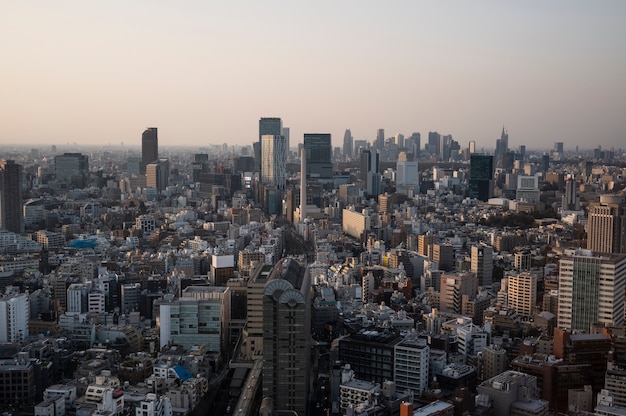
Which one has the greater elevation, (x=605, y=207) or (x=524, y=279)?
(x=605, y=207)

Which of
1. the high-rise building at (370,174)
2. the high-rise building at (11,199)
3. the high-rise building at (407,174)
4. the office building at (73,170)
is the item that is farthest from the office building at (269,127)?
the high-rise building at (11,199)

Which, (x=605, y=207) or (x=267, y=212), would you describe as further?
(x=267, y=212)

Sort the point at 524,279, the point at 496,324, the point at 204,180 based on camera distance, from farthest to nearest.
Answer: the point at 204,180 < the point at 524,279 < the point at 496,324

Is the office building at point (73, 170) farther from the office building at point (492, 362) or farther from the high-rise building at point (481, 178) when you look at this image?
the office building at point (492, 362)

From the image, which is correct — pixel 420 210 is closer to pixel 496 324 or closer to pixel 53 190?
pixel 53 190

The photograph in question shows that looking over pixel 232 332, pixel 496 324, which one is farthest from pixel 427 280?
pixel 232 332

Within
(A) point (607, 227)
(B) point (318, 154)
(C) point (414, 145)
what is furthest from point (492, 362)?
(C) point (414, 145)

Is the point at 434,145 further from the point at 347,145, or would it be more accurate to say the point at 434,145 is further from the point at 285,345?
the point at 285,345
